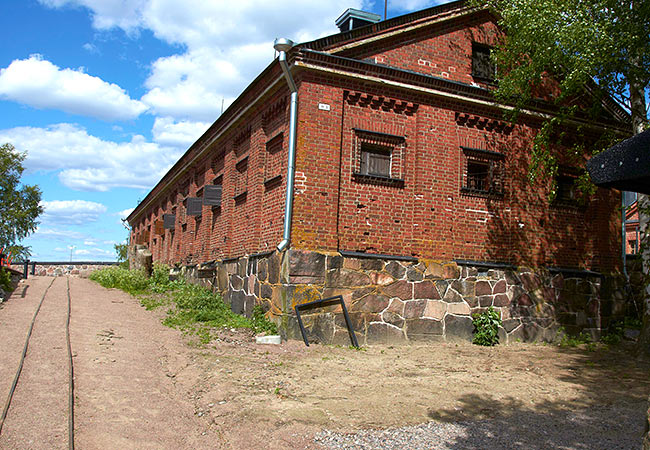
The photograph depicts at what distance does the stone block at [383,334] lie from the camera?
1019 centimetres

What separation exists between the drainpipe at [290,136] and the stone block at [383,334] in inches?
92.3

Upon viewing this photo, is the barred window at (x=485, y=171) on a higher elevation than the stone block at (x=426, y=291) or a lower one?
higher

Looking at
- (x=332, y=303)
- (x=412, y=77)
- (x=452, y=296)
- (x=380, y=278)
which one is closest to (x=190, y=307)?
(x=332, y=303)

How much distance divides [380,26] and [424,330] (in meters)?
6.28

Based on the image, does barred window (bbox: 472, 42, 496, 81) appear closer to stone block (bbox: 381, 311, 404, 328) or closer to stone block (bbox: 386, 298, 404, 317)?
stone block (bbox: 386, 298, 404, 317)

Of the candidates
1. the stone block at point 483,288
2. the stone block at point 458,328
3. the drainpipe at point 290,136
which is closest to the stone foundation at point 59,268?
the drainpipe at point 290,136

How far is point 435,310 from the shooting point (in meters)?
10.7

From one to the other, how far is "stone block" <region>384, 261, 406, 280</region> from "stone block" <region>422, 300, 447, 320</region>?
0.84 metres

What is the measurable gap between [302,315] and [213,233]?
6.71 meters

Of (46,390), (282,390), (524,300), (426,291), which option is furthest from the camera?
(524,300)

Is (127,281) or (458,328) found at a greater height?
(127,281)

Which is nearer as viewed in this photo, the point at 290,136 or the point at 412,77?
the point at 290,136

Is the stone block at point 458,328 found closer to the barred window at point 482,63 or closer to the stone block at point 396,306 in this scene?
the stone block at point 396,306

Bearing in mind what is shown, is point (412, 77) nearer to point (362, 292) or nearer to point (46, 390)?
point (362, 292)
